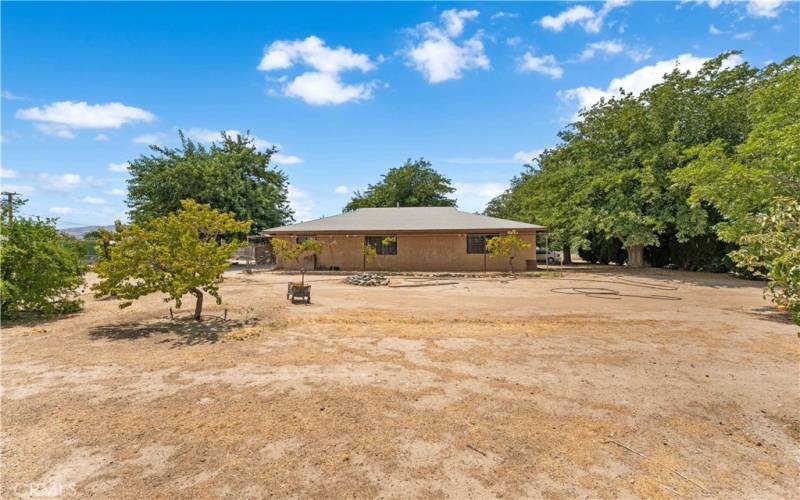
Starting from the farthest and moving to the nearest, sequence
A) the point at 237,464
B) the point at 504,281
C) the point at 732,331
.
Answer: the point at 504,281, the point at 732,331, the point at 237,464

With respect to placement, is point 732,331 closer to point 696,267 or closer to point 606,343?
point 606,343

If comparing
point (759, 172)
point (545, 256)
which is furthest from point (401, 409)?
point (545, 256)

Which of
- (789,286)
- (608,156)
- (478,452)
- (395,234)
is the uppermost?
(608,156)

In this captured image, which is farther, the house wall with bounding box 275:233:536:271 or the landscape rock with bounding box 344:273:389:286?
the house wall with bounding box 275:233:536:271

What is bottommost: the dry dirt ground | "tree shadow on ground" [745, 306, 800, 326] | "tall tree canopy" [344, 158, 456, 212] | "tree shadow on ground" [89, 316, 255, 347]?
the dry dirt ground

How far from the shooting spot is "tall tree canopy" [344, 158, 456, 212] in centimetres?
4119

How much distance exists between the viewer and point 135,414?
13.9ft

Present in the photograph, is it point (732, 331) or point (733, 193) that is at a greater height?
point (733, 193)

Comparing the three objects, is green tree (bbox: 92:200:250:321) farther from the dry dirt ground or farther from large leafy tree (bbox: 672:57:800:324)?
large leafy tree (bbox: 672:57:800:324)

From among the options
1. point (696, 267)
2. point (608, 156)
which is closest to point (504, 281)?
point (608, 156)

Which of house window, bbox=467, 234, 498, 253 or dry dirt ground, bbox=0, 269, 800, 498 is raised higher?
house window, bbox=467, 234, 498, 253

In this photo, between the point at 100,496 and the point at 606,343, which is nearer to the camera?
the point at 100,496

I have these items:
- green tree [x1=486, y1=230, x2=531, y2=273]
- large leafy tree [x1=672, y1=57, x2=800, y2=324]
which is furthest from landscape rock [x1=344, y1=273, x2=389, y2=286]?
large leafy tree [x1=672, y1=57, x2=800, y2=324]

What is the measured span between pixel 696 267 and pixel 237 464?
27375 mm
